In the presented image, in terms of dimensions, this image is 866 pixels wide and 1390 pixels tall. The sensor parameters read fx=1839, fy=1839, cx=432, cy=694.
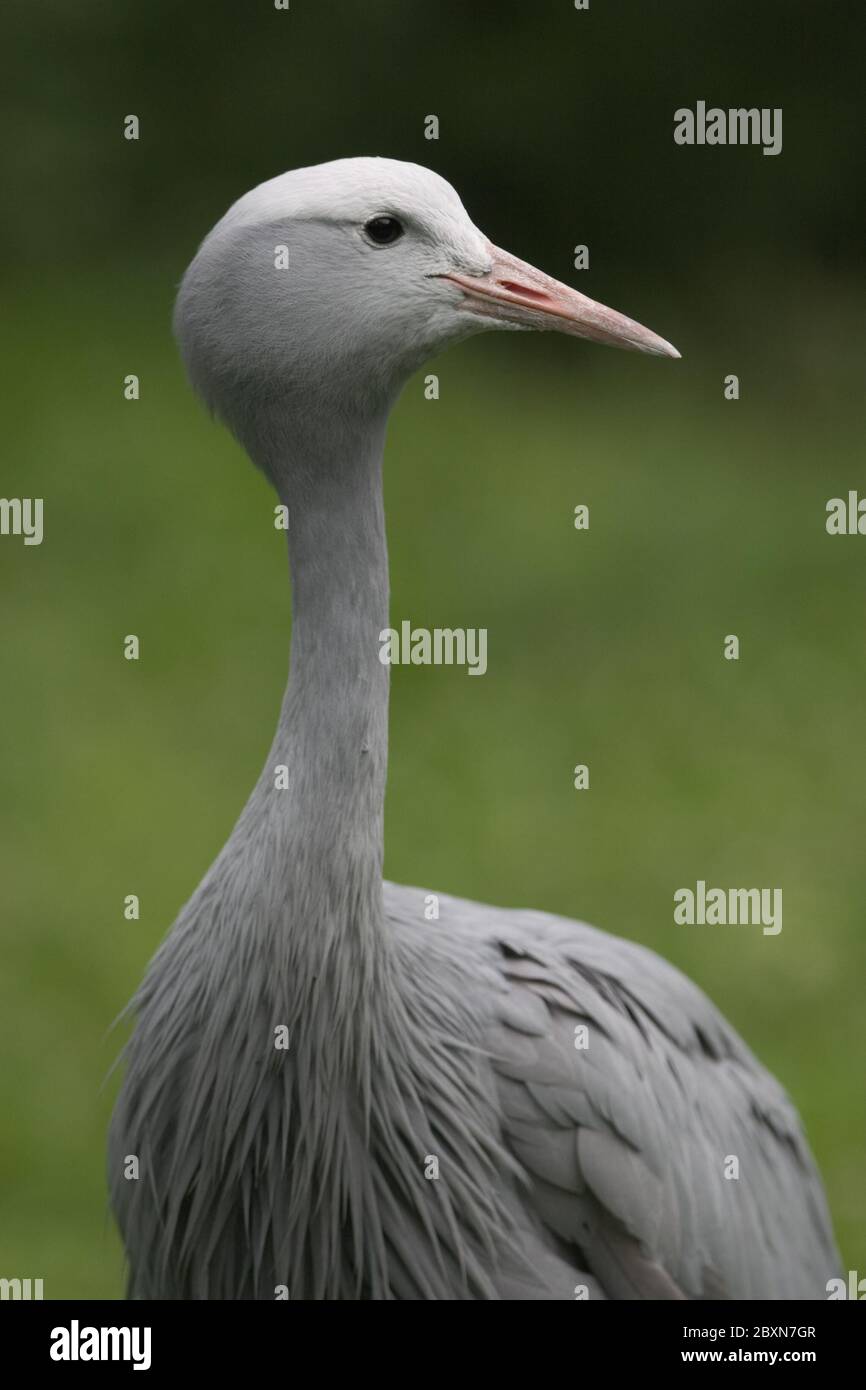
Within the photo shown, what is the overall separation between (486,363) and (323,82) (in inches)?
51.9

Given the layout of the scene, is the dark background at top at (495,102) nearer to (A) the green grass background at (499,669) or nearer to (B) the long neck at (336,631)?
(A) the green grass background at (499,669)

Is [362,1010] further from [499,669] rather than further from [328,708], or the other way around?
[499,669]

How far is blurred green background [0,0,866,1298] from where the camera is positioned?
17.9ft

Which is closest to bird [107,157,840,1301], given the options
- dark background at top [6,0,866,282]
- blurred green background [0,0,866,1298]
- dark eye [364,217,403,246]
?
dark eye [364,217,403,246]

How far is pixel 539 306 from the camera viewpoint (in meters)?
2.31

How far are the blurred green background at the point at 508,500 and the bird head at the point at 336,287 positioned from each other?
2928mm

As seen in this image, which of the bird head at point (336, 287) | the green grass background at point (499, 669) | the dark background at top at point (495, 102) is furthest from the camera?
the dark background at top at point (495, 102)

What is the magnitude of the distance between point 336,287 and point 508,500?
4.62m

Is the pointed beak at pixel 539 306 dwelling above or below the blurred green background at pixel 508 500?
below

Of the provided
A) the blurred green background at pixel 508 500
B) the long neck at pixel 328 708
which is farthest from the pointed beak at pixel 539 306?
the blurred green background at pixel 508 500

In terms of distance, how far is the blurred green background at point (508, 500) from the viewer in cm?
546

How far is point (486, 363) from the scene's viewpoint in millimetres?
7539

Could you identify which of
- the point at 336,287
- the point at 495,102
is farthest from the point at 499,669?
the point at 336,287
